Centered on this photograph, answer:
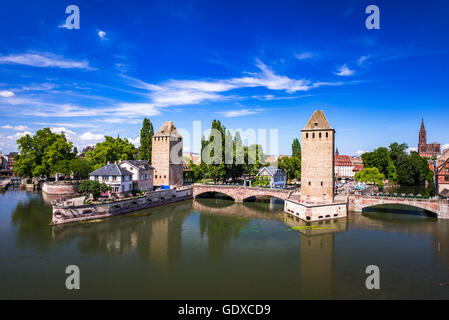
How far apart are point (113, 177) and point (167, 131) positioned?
16.8 meters

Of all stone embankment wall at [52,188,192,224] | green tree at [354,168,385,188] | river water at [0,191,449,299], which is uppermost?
green tree at [354,168,385,188]

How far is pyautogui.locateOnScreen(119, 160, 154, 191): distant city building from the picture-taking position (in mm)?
46438

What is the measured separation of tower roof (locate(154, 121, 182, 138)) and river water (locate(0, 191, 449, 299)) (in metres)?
20.4

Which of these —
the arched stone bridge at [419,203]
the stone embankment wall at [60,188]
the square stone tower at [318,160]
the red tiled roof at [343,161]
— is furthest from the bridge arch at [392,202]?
the red tiled roof at [343,161]

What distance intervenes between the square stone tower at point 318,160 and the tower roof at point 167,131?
88.4 ft

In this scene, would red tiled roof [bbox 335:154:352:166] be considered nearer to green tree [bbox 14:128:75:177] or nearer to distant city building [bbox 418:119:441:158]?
distant city building [bbox 418:119:441:158]

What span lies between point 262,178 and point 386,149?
4237 cm

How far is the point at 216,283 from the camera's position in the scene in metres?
18.5

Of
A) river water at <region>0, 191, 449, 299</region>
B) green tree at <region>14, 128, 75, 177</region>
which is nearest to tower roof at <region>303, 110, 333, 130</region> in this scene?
river water at <region>0, 191, 449, 299</region>

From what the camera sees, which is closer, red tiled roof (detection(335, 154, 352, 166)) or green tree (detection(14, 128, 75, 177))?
green tree (detection(14, 128, 75, 177))

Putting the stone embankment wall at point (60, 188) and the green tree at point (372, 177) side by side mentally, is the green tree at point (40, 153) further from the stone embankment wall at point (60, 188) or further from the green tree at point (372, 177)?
the green tree at point (372, 177)

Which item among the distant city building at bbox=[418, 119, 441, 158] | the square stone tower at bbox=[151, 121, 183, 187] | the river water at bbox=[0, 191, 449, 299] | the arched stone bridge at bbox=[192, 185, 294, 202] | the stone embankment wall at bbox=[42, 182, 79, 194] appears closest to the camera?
the river water at bbox=[0, 191, 449, 299]
